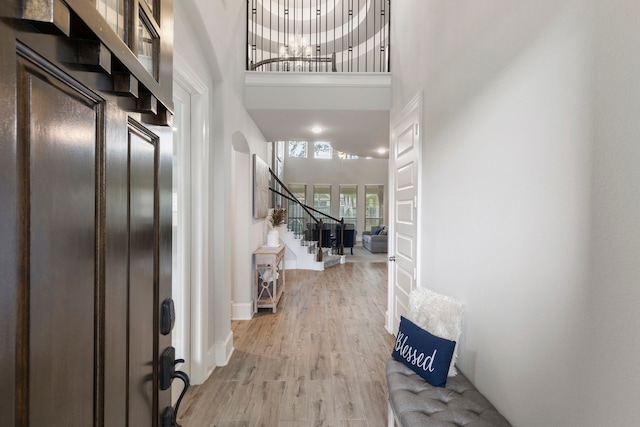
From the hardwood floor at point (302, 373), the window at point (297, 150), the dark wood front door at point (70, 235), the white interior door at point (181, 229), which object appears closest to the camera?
the dark wood front door at point (70, 235)

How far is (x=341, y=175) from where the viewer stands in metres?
13.1

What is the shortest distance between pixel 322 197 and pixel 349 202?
114cm

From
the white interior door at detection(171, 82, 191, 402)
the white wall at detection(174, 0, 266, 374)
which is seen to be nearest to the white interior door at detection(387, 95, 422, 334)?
the white wall at detection(174, 0, 266, 374)

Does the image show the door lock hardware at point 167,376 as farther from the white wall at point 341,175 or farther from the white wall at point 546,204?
the white wall at point 341,175

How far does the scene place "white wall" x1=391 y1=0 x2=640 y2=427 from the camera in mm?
947

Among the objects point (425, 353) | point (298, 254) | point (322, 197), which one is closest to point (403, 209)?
point (425, 353)

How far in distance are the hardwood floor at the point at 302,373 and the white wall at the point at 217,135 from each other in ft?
1.03

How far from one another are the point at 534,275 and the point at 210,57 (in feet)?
8.81

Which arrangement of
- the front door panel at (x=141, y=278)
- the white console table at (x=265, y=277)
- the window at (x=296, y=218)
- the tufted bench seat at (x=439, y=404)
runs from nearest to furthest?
the front door panel at (x=141, y=278)
the tufted bench seat at (x=439, y=404)
the white console table at (x=265, y=277)
the window at (x=296, y=218)

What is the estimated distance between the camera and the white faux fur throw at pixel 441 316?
71.2 inches

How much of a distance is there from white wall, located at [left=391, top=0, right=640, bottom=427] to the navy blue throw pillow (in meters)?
0.19

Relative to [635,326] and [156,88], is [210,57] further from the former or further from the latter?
[635,326]

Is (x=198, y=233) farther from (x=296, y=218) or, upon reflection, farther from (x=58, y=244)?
(x=296, y=218)

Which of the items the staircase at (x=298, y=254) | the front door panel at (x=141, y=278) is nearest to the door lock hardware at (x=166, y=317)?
the front door panel at (x=141, y=278)
